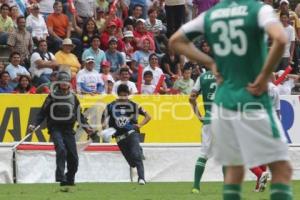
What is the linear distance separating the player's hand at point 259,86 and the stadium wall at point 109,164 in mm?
11780

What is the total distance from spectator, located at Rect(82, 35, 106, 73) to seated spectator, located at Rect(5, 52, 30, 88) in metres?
1.67

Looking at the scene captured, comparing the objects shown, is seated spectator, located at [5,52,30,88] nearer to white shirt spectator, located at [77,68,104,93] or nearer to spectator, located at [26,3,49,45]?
white shirt spectator, located at [77,68,104,93]

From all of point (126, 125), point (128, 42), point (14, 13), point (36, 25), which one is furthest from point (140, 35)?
point (126, 125)

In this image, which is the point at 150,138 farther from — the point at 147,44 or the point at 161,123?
the point at 147,44

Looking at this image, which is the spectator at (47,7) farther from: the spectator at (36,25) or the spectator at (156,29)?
the spectator at (156,29)

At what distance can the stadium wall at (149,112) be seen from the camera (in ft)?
65.3

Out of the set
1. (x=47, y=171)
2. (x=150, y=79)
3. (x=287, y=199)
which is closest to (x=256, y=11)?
(x=287, y=199)

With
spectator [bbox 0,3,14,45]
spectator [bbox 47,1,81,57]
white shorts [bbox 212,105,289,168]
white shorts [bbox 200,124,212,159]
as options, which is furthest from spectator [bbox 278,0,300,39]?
white shorts [bbox 212,105,289,168]

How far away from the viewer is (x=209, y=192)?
49.4 feet

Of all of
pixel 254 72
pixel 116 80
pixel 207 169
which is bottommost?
pixel 207 169

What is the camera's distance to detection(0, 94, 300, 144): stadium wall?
19906mm

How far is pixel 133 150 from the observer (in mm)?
17406

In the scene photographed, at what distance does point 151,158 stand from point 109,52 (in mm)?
4525

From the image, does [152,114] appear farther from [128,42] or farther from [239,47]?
[239,47]
